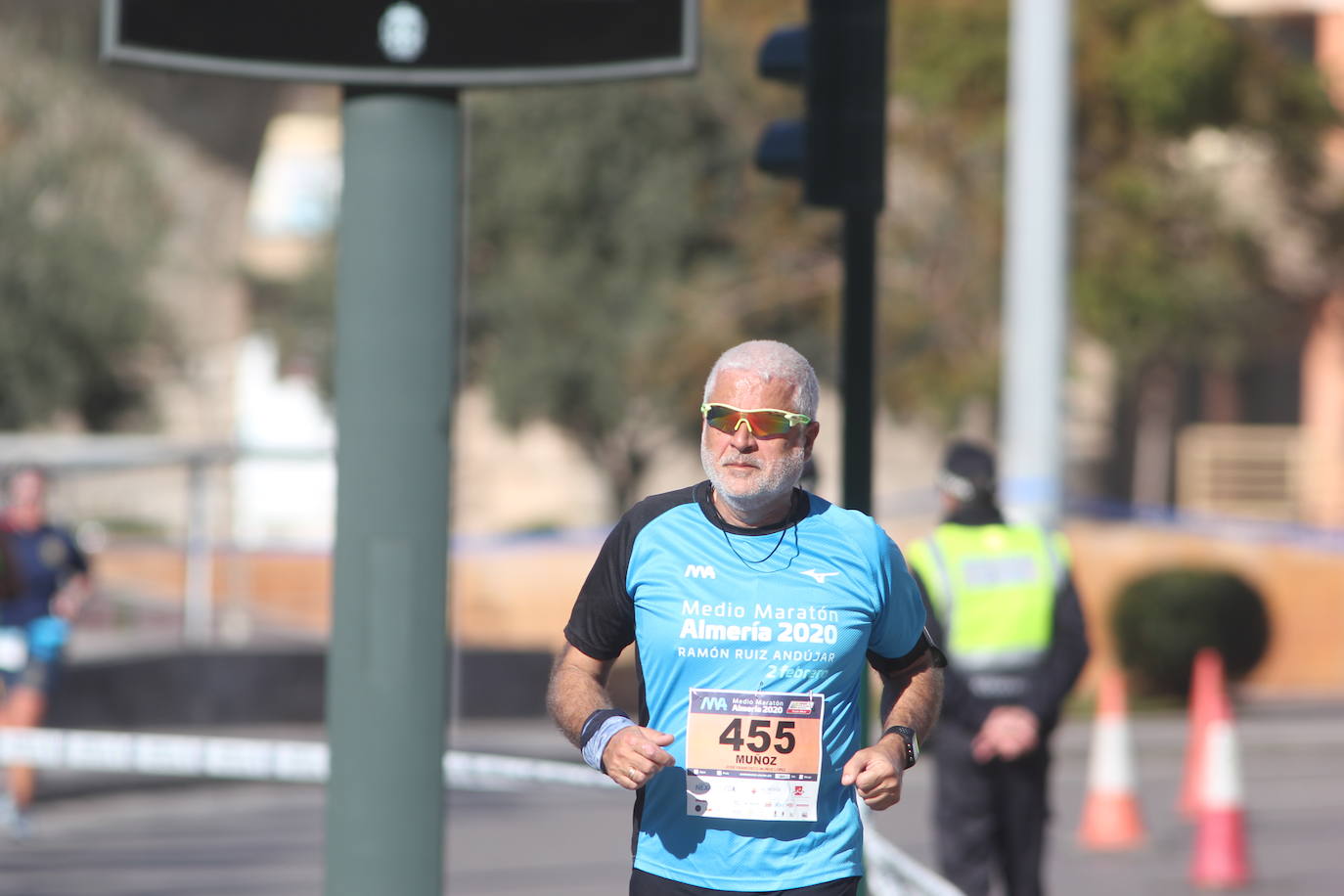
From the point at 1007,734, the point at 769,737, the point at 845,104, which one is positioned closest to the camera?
the point at 769,737

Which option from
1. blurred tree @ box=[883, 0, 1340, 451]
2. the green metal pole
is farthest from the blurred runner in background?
blurred tree @ box=[883, 0, 1340, 451]

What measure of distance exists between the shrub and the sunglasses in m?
17.6

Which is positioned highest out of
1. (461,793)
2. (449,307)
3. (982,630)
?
(449,307)

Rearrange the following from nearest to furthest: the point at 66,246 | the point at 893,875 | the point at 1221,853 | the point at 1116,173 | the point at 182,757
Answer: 1. the point at 893,875
2. the point at 182,757
3. the point at 1221,853
4. the point at 1116,173
5. the point at 66,246

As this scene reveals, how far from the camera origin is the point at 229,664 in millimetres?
15398

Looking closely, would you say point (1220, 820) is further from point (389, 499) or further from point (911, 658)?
Answer: point (911, 658)

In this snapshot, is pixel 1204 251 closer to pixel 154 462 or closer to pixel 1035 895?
pixel 154 462

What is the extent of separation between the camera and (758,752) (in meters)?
3.52

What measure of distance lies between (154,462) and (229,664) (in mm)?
1717

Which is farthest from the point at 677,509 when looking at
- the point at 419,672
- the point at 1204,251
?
the point at 1204,251

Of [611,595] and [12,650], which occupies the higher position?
[611,595]

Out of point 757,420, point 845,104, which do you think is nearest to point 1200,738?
point 845,104

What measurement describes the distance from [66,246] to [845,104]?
22.6m

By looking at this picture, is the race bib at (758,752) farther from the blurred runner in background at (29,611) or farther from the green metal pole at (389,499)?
the blurred runner in background at (29,611)
